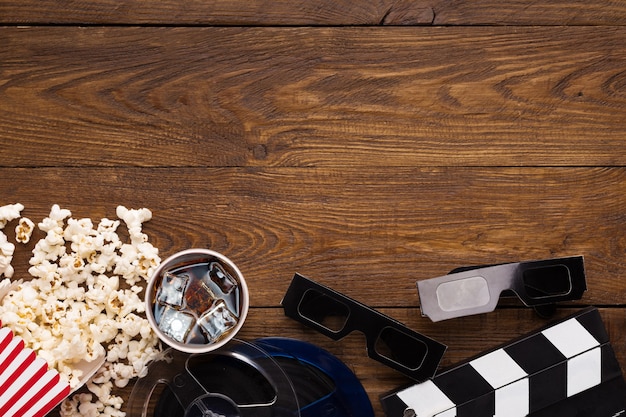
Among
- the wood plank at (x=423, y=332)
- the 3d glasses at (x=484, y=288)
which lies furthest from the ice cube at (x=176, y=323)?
the 3d glasses at (x=484, y=288)

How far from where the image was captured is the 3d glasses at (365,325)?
1.13 metres

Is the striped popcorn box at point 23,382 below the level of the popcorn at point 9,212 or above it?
below

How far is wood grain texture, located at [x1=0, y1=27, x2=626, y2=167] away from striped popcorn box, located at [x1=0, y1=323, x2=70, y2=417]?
329mm

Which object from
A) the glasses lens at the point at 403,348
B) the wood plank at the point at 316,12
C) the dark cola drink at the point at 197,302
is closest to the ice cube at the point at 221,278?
the dark cola drink at the point at 197,302

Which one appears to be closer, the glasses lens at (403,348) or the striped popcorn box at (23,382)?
the striped popcorn box at (23,382)

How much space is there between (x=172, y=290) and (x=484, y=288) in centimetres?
51

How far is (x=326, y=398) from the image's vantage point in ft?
3.80

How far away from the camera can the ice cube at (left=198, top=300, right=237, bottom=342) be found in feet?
3.61

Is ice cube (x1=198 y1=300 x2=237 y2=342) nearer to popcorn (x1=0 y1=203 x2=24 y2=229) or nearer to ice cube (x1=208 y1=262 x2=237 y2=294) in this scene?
ice cube (x1=208 y1=262 x2=237 y2=294)

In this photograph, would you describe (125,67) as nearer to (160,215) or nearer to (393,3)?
(160,215)

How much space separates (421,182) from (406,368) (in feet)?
1.05

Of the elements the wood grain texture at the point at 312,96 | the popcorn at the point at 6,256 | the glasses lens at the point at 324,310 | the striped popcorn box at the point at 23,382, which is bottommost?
Answer: the striped popcorn box at the point at 23,382

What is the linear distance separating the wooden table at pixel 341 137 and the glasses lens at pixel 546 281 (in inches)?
1.9

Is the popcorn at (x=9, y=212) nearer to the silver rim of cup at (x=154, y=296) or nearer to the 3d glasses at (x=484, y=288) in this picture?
the silver rim of cup at (x=154, y=296)
